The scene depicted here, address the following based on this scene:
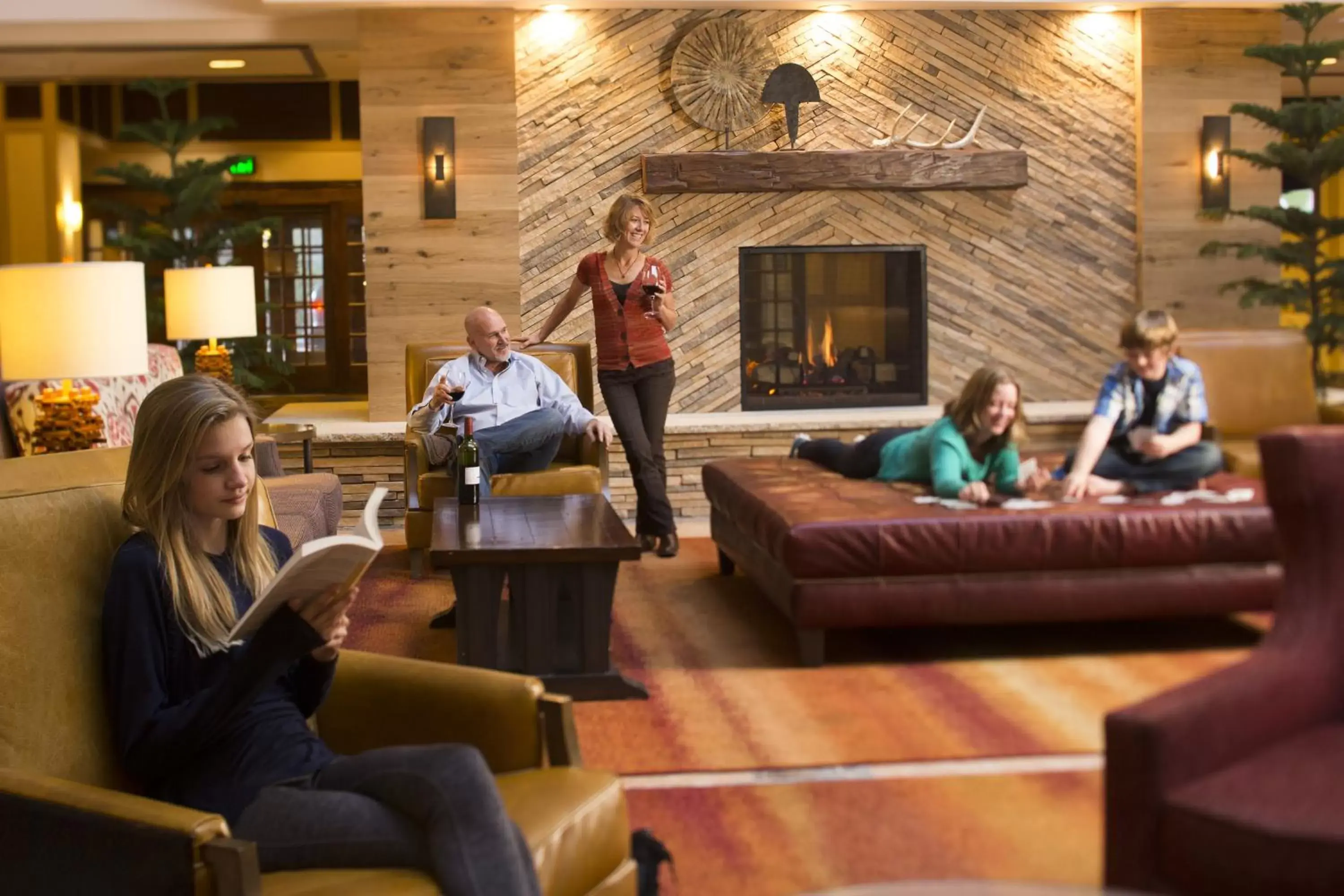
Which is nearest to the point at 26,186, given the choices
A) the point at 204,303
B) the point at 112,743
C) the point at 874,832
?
the point at 204,303

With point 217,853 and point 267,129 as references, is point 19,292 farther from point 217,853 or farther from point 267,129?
point 267,129

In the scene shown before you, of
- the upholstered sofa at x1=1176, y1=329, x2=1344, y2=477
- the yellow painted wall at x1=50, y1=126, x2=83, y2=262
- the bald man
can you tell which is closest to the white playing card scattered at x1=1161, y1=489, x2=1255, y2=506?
the upholstered sofa at x1=1176, y1=329, x2=1344, y2=477

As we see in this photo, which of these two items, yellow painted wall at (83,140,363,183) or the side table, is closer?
the side table

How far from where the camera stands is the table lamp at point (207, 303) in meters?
6.10

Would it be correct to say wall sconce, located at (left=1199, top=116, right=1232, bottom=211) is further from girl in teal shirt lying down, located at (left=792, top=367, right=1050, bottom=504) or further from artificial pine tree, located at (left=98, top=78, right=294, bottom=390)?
artificial pine tree, located at (left=98, top=78, right=294, bottom=390)

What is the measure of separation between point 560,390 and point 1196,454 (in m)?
2.22

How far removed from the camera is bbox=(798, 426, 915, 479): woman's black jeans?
510 cm

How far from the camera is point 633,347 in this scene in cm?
580

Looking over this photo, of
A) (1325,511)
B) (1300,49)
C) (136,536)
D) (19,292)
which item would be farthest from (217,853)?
(1300,49)

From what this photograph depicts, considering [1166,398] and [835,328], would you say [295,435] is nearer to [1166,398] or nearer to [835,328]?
[835,328]

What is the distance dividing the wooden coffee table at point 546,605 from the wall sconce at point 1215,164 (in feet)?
15.6

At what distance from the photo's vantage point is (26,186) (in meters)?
12.1

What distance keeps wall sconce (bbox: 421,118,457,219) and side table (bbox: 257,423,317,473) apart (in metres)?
1.46

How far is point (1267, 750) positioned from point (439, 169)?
566 cm
